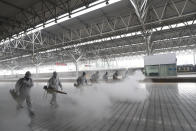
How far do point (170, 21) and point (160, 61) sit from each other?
234 inches

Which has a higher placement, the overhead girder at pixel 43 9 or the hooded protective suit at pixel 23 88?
the overhead girder at pixel 43 9

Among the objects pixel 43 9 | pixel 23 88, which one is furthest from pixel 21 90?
pixel 43 9

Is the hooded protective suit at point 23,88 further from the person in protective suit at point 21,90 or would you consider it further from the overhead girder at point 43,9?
the overhead girder at point 43,9

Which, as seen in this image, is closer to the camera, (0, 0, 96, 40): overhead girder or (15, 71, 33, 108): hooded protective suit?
(15, 71, 33, 108): hooded protective suit

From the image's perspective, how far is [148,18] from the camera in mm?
12133

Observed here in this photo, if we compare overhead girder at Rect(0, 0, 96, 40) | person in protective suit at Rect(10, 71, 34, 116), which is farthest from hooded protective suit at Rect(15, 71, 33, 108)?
overhead girder at Rect(0, 0, 96, 40)

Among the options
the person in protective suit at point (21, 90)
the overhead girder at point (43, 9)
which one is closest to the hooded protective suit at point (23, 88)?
the person in protective suit at point (21, 90)

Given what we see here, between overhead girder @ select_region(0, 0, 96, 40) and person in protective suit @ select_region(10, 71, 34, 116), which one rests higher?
overhead girder @ select_region(0, 0, 96, 40)

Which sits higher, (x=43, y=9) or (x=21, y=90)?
(x=43, y=9)

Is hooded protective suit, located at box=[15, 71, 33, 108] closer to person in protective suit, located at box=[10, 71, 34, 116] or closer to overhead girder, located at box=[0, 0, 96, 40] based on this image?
person in protective suit, located at box=[10, 71, 34, 116]

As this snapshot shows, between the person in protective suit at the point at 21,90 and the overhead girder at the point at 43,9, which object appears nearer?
the person in protective suit at the point at 21,90

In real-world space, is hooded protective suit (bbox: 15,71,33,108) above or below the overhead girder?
below

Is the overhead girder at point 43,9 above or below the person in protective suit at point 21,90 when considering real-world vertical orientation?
above

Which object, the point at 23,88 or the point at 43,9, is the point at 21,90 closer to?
the point at 23,88
